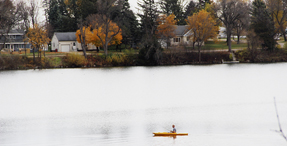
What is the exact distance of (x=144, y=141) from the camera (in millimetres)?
26344

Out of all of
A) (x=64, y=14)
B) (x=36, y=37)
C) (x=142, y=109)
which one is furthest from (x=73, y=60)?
(x=142, y=109)

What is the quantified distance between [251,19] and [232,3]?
11266 millimetres

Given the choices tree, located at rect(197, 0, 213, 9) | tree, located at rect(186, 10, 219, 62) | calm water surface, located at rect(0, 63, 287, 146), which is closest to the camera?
calm water surface, located at rect(0, 63, 287, 146)

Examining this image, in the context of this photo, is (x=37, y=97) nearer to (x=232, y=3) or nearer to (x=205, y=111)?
(x=205, y=111)

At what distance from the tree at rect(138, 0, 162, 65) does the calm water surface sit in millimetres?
19041

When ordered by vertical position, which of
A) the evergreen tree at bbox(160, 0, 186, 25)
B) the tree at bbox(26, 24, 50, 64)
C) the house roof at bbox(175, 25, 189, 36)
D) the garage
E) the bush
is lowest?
the bush

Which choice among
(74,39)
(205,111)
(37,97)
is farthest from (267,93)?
(74,39)

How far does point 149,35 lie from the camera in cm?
9431

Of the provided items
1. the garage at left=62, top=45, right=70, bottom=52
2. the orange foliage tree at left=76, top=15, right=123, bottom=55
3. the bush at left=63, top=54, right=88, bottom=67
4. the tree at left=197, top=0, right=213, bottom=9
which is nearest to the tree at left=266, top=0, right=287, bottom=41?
the tree at left=197, top=0, right=213, bottom=9

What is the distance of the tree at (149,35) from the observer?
86375 mm

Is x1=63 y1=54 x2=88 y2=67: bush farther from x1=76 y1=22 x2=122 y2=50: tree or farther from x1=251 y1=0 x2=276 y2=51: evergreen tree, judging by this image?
x1=251 y1=0 x2=276 y2=51: evergreen tree

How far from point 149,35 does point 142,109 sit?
5769cm

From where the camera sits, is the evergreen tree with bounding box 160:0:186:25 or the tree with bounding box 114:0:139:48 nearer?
the tree with bounding box 114:0:139:48

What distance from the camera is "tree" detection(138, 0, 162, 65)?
8638cm
